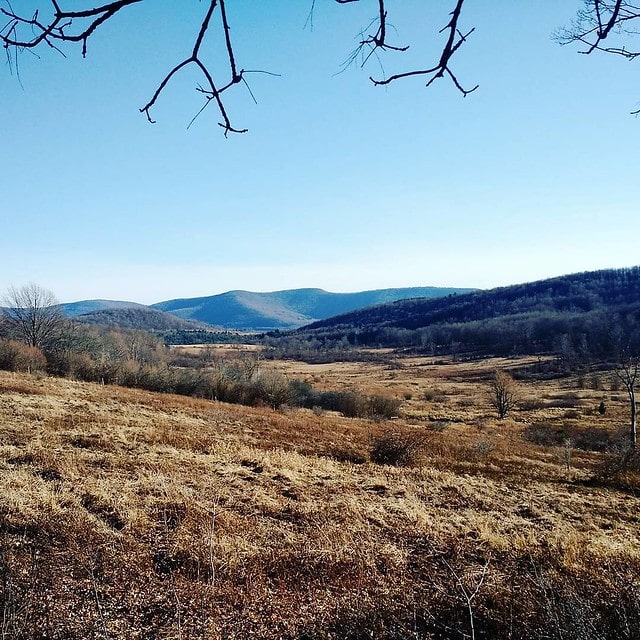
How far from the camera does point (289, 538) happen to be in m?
7.66

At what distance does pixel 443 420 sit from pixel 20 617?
37.6m

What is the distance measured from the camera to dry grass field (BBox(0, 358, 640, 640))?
497cm

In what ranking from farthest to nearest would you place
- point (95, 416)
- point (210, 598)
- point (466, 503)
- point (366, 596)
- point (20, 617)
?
point (95, 416) < point (466, 503) < point (366, 596) < point (210, 598) < point (20, 617)

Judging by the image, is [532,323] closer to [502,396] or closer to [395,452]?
[502,396]

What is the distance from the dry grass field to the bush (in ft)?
0.52

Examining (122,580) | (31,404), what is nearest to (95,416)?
(31,404)

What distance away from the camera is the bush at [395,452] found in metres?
15.7

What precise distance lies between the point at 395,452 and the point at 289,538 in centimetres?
884

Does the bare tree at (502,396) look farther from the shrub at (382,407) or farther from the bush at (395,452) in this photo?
the bush at (395,452)

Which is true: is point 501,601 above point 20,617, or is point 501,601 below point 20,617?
below

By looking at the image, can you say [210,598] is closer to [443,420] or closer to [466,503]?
[466,503]

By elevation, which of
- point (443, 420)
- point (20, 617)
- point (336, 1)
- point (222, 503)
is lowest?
point (443, 420)

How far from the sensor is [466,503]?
36.1 feet

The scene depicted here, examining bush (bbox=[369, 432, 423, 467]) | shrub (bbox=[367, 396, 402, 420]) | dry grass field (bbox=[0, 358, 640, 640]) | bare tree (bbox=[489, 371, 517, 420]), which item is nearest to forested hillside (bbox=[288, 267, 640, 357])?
bare tree (bbox=[489, 371, 517, 420])
